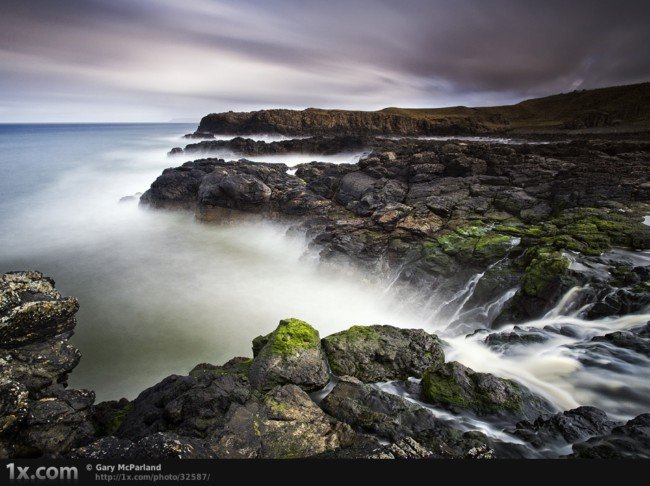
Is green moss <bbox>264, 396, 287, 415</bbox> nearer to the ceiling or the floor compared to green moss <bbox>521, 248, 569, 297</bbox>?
nearer to the floor

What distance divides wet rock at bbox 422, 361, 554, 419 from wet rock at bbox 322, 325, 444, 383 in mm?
996

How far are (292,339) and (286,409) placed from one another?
2440 millimetres

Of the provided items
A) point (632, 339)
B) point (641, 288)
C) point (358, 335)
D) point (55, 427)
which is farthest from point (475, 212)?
point (55, 427)

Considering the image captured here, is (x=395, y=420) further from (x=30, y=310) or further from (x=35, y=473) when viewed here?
(x=30, y=310)

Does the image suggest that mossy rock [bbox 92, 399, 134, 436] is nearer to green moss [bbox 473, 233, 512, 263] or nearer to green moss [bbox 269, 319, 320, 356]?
green moss [bbox 269, 319, 320, 356]

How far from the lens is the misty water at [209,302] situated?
878cm

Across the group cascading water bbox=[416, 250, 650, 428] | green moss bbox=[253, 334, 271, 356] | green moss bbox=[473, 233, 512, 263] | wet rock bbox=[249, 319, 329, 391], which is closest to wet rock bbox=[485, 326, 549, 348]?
cascading water bbox=[416, 250, 650, 428]

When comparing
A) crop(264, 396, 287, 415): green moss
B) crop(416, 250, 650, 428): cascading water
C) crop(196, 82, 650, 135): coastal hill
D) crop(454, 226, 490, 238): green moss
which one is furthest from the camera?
crop(196, 82, 650, 135): coastal hill

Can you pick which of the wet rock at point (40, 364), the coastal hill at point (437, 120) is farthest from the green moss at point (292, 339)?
the coastal hill at point (437, 120)

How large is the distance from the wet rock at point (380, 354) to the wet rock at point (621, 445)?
3.79 meters

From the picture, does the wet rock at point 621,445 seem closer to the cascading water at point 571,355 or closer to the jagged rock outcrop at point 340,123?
the cascading water at point 571,355

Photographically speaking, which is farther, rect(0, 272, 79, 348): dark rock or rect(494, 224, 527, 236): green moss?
rect(494, 224, 527, 236): green moss

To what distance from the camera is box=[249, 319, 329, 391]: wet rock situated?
7586 mm

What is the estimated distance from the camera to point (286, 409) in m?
6.16
